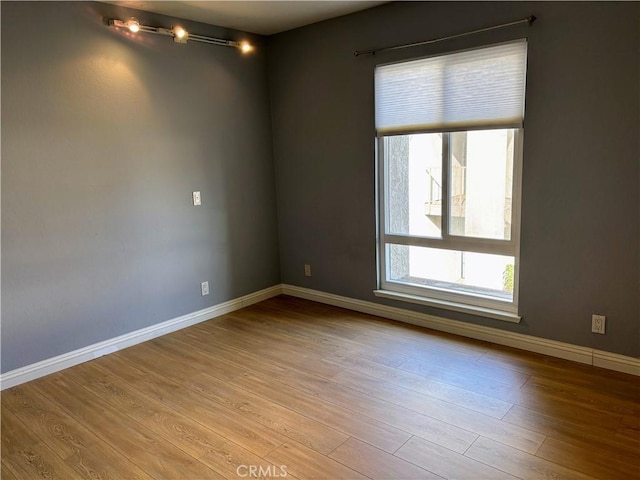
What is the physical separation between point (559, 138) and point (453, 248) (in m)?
1.03

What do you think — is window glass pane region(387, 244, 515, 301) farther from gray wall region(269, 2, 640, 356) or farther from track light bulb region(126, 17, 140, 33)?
track light bulb region(126, 17, 140, 33)

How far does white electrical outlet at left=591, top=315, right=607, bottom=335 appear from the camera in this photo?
282cm

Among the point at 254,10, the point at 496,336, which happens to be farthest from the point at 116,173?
the point at 496,336

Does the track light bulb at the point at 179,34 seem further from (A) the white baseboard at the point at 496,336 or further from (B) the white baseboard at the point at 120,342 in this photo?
(A) the white baseboard at the point at 496,336

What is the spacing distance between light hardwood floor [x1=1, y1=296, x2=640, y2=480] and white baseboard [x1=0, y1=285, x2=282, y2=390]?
0.07 m

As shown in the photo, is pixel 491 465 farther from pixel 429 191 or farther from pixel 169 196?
pixel 169 196

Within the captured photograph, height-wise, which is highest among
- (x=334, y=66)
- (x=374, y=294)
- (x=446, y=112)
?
(x=334, y=66)

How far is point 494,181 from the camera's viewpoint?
3.16 m

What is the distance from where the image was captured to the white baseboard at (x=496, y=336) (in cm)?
281

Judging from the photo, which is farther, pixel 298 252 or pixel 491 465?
pixel 298 252

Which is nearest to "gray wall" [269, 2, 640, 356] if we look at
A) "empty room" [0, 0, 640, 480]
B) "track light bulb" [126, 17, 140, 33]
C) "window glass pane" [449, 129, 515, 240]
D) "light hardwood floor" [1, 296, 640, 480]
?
"empty room" [0, 0, 640, 480]

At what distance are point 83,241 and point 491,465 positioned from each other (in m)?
2.84

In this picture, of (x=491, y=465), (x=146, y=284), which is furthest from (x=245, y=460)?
(x=146, y=284)

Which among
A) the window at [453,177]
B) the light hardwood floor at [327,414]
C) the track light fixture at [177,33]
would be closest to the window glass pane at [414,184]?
the window at [453,177]
